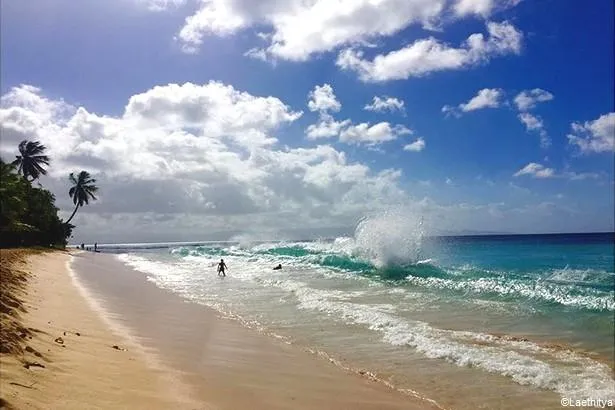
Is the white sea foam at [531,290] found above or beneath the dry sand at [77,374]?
beneath

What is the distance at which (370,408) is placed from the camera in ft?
24.4

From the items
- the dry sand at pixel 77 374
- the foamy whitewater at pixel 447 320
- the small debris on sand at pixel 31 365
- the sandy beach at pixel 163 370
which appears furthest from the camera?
the foamy whitewater at pixel 447 320

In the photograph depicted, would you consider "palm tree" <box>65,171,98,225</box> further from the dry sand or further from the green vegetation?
the dry sand

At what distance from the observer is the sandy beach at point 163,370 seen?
250 inches

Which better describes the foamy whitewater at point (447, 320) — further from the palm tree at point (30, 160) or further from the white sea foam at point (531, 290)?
the palm tree at point (30, 160)

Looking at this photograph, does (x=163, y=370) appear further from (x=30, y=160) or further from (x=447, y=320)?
(x=30, y=160)

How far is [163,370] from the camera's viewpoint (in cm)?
861

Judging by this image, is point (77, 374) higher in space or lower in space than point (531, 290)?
higher

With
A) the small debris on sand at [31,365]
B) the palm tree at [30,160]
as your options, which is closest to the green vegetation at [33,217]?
the palm tree at [30,160]

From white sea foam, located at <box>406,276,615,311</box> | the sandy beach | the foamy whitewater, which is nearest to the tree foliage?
the foamy whitewater

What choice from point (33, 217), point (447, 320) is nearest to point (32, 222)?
point (33, 217)

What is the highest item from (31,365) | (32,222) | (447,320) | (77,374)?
(32,222)

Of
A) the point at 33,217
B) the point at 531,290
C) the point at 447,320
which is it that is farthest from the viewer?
the point at 33,217

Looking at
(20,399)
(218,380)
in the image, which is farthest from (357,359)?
(20,399)
